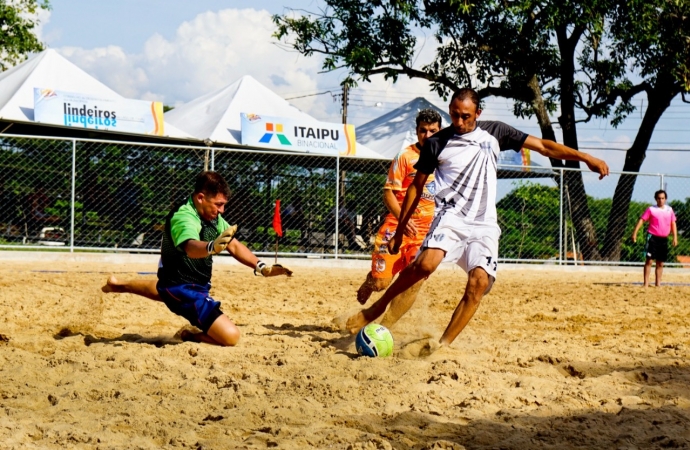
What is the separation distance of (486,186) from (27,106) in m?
13.5

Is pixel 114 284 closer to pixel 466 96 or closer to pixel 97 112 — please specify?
pixel 466 96

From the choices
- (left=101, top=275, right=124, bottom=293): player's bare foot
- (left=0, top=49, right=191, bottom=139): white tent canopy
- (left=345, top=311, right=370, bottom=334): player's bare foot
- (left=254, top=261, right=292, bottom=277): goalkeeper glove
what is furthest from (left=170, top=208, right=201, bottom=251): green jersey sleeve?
(left=0, top=49, right=191, bottom=139): white tent canopy

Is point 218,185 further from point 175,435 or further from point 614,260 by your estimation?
point 614,260

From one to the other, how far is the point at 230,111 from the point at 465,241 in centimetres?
1391

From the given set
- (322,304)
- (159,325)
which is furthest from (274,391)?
(322,304)

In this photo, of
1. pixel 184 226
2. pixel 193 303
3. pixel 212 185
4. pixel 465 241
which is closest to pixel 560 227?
pixel 465 241

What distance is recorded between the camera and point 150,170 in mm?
15742

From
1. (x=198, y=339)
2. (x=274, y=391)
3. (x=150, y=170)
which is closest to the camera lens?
(x=274, y=391)

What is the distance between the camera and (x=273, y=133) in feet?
61.2

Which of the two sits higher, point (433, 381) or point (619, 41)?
point (619, 41)

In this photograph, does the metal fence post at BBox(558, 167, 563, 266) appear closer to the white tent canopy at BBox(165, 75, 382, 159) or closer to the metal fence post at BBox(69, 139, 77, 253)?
the white tent canopy at BBox(165, 75, 382, 159)

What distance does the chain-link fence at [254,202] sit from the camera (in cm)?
1501

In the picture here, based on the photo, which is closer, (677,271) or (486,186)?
(486,186)

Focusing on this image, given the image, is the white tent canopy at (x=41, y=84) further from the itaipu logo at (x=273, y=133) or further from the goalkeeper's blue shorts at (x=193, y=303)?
the goalkeeper's blue shorts at (x=193, y=303)
